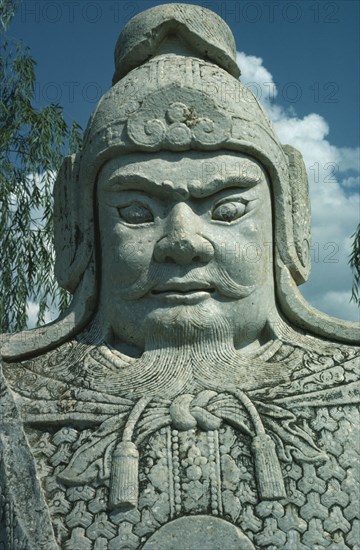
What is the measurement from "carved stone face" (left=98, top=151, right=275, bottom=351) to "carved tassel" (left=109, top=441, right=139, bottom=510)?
63 centimetres

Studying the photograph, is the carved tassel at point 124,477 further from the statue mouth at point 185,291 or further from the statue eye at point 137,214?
the statue eye at point 137,214

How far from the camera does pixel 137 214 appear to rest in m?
3.92

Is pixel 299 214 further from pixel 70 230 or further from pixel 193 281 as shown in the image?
pixel 70 230

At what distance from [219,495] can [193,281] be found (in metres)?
1.04

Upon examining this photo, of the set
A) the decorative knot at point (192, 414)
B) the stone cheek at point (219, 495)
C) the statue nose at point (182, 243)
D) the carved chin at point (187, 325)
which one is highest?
the statue nose at point (182, 243)

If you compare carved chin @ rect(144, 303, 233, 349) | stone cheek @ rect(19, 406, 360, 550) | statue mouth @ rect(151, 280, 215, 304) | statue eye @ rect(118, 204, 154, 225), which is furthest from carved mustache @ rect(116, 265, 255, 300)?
stone cheek @ rect(19, 406, 360, 550)

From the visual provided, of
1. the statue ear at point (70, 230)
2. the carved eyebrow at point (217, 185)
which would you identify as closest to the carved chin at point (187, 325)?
the carved eyebrow at point (217, 185)

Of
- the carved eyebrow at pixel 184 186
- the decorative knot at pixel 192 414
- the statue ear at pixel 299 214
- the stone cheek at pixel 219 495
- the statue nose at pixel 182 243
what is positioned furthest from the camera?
the statue ear at pixel 299 214

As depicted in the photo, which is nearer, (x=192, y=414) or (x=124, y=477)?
(x=124, y=477)

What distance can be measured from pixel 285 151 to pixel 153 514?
2.22 metres

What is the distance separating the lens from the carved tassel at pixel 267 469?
3.26 m

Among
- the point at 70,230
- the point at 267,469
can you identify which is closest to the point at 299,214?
the point at 70,230

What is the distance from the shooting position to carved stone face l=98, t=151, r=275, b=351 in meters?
3.75

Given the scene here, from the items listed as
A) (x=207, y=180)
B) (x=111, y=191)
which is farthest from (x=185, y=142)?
(x=111, y=191)
